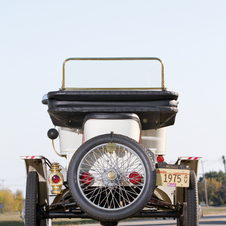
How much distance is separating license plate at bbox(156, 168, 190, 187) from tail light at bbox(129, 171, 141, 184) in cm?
25

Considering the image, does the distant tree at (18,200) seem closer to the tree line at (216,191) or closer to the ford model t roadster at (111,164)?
the tree line at (216,191)

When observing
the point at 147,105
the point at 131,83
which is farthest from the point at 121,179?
the point at 131,83

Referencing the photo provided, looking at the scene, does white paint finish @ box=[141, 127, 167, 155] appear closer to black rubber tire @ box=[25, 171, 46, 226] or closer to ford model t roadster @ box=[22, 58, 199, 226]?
ford model t roadster @ box=[22, 58, 199, 226]

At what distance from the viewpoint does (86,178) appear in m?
5.24

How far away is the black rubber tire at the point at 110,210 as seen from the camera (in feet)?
15.9

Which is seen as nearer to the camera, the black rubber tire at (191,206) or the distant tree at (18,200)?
the black rubber tire at (191,206)

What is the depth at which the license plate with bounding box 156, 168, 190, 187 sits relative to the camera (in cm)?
518

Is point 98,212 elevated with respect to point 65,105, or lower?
lower

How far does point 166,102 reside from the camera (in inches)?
221

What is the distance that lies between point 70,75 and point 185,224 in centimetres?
285

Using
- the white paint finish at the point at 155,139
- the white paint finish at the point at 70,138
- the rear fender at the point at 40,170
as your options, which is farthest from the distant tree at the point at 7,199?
the rear fender at the point at 40,170

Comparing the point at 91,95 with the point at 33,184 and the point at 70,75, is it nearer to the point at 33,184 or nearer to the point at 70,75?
the point at 70,75

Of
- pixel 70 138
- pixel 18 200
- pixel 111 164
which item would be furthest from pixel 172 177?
pixel 18 200

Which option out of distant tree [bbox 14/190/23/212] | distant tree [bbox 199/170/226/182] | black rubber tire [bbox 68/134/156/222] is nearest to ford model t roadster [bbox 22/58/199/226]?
black rubber tire [bbox 68/134/156/222]
